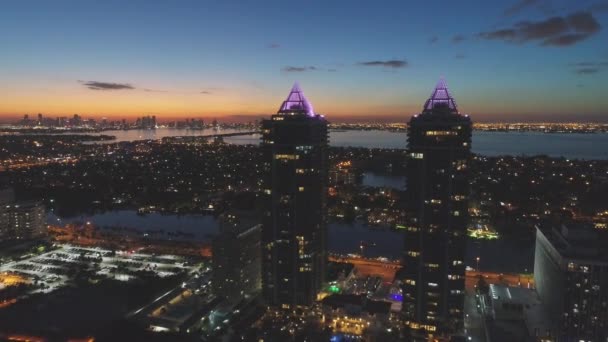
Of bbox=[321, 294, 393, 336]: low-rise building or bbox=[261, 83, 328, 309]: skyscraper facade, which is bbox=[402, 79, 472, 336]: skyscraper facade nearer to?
bbox=[321, 294, 393, 336]: low-rise building

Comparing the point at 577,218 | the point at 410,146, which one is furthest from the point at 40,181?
the point at 577,218

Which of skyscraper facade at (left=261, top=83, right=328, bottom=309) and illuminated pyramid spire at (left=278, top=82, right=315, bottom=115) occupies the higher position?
illuminated pyramid spire at (left=278, top=82, right=315, bottom=115)

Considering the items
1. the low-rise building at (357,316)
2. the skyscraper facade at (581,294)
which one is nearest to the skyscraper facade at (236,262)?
the low-rise building at (357,316)

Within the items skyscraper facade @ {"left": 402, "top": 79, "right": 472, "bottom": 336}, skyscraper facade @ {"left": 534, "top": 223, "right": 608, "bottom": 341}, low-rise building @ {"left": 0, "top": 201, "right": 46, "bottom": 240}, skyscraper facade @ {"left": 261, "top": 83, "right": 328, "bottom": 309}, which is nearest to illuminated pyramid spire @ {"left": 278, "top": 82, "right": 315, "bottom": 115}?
skyscraper facade @ {"left": 261, "top": 83, "right": 328, "bottom": 309}

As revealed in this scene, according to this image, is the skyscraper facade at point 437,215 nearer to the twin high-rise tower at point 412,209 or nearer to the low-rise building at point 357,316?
the twin high-rise tower at point 412,209

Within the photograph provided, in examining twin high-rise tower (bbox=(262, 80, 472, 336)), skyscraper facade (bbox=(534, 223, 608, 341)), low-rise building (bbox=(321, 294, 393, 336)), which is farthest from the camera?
low-rise building (bbox=(321, 294, 393, 336))
